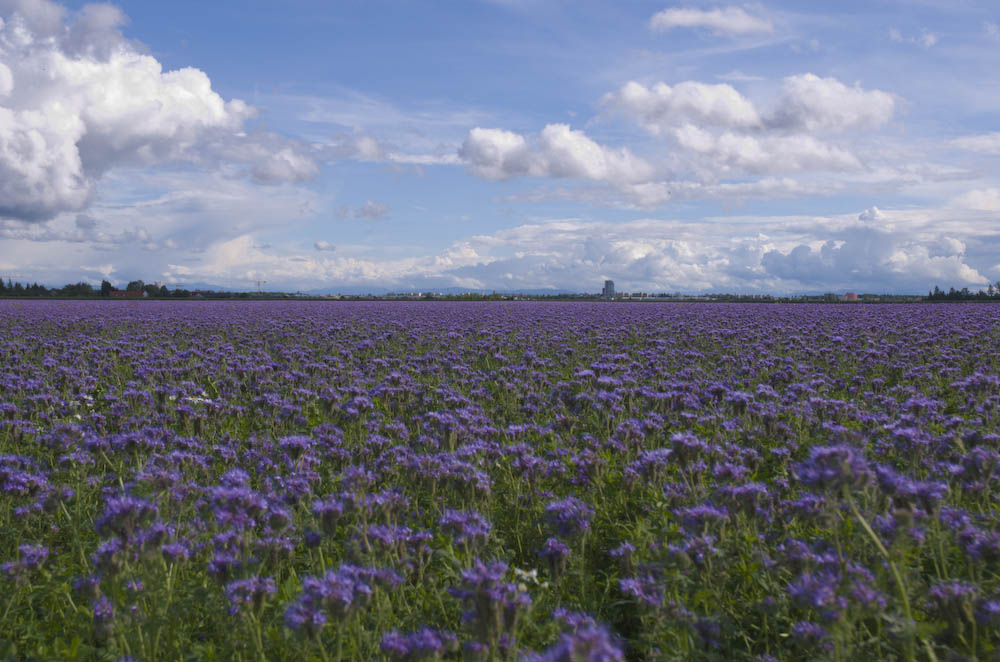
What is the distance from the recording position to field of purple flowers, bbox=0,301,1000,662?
2.76 metres

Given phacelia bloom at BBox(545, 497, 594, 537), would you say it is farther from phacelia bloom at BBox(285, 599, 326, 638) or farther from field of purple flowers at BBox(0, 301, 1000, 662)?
phacelia bloom at BBox(285, 599, 326, 638)

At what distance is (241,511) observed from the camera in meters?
3.38

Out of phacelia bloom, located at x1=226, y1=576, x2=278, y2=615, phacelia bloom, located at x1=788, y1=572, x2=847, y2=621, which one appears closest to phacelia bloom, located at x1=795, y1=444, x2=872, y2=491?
phacelia bloom, located at x1=788, y1=572, x2=847, y2=621

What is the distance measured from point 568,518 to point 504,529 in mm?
1372

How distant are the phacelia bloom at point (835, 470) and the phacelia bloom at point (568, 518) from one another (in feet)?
4.39

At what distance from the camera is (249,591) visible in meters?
2.95

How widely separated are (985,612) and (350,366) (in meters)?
9.85

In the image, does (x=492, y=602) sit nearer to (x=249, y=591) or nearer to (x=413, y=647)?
(x=413, y=647)

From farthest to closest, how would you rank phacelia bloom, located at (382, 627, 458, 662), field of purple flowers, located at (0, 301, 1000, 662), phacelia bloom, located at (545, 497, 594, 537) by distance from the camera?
phacelia bloom, located at (545, 497, 594, 537) → field of purple flowers, located at (0, 301, 1000, 662) → phacelia bloom, located at (382, 627, 458, 662)

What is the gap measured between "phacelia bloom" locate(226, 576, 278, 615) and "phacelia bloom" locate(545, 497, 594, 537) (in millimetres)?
1655

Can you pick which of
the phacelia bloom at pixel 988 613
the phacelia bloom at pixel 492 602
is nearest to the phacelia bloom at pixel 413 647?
the phacelia bloom at pixel 492 602

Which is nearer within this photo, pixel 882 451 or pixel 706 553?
pixel 706 553

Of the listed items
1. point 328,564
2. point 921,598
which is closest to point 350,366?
point 328,564

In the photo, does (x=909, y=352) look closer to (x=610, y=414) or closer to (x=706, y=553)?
(x=610, y=414)
